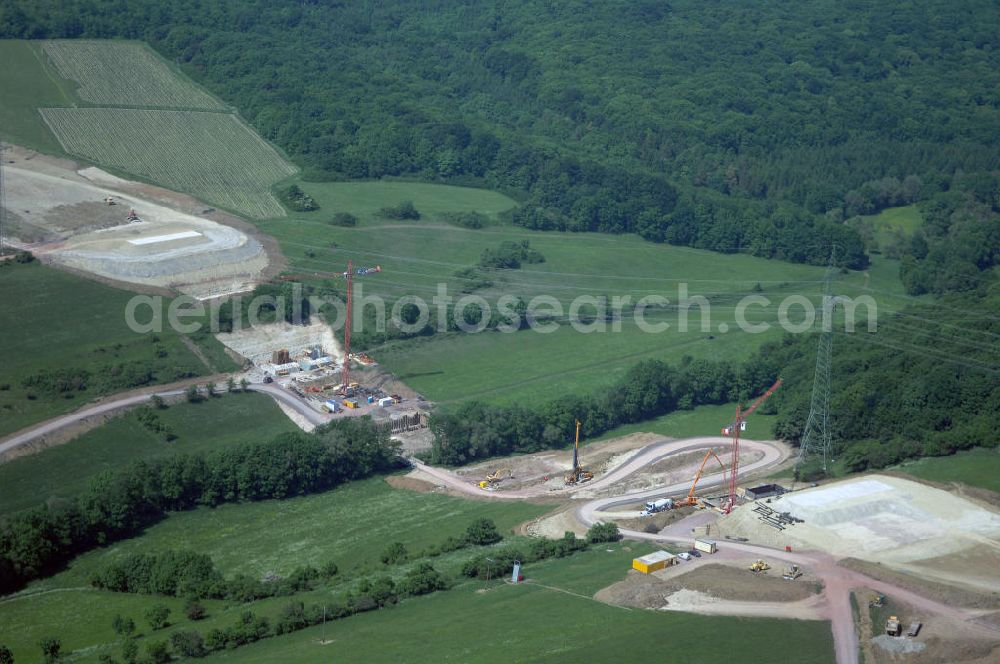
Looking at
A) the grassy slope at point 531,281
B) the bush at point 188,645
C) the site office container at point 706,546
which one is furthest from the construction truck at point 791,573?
the grassy slope at point 531,281

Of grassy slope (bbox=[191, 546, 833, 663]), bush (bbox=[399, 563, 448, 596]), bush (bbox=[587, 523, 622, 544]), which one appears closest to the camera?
grassy slope (bbox=[191, 546, 833, 663])

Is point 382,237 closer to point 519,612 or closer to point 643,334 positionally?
point 643,334

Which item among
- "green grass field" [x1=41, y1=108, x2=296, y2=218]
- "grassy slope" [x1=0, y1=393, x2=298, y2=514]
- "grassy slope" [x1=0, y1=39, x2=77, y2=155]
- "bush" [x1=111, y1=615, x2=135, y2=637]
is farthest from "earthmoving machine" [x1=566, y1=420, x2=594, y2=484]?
"grassy slope" [x1=0, y1=39, x2=77, y2=155]

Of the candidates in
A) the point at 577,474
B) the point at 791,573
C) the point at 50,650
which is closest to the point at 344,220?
the point at 577,474

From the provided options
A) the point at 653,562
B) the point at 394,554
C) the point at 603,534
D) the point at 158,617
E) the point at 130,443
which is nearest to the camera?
the point at 158,617

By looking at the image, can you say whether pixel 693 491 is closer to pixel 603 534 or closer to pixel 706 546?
pixel 603 534

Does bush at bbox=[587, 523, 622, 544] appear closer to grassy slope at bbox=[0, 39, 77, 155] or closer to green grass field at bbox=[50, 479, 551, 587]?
green grass field at bbox=[50, 479, 551, 587]
